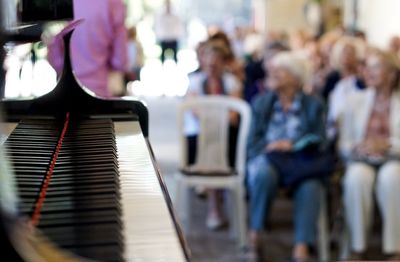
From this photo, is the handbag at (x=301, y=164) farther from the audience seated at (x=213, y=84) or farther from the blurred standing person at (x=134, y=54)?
the blurred standing person at (x=134, y=54)

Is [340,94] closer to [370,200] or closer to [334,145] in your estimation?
[334,145]

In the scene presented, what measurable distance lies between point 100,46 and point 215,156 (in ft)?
4.33

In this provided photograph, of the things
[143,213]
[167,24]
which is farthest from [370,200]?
[167,24]

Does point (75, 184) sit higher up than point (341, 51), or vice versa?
point (75, 184)

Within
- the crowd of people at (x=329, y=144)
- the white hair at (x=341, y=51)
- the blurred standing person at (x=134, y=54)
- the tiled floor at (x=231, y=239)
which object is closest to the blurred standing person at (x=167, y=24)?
the blurred standing person at (x=134, y=54)

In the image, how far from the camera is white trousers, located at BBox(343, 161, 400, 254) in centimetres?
371

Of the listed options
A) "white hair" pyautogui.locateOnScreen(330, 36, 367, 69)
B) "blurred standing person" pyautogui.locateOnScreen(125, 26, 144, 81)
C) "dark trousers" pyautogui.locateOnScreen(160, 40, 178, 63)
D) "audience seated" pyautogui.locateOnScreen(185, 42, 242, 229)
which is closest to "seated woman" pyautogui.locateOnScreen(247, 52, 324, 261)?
"audience seated" pyautogui.locateOnScreen(185, 42, 242, 229)

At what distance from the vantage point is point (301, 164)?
146 inches

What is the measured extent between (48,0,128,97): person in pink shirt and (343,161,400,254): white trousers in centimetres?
133

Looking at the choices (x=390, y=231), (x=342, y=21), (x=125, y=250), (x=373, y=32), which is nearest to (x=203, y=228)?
(x=390, y=231)

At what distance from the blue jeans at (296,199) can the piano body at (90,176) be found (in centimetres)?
178

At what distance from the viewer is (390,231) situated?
3727mm

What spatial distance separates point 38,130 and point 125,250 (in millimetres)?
868

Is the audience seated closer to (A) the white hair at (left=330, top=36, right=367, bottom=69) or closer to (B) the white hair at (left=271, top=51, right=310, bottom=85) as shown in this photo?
(B) the white hair at (left=271, top=51, right=310, bottom=85)
